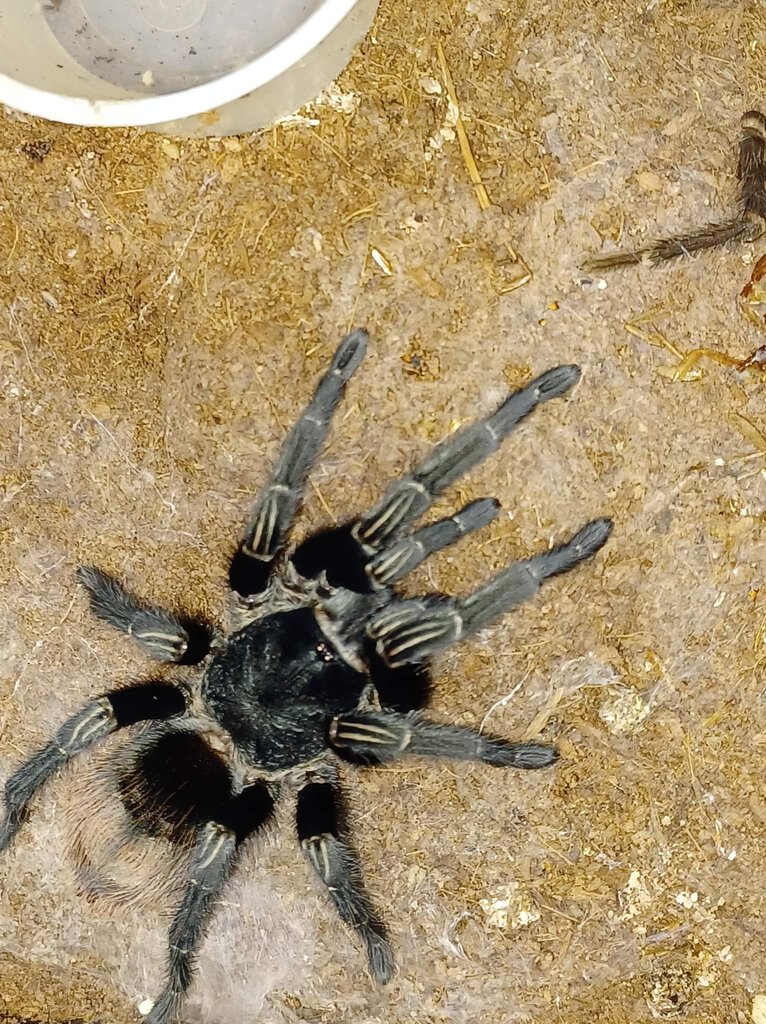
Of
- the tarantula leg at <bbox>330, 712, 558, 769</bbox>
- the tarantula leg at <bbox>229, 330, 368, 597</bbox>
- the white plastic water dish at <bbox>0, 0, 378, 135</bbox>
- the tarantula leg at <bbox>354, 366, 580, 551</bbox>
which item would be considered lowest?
the tarantula leg at <bbox>330, 712, 558, 769</bbox>

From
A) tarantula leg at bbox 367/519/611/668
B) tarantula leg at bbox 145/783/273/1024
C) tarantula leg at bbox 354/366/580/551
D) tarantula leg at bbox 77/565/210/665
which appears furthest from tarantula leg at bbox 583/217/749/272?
tarantula leg at bbox 145/783/273/1024

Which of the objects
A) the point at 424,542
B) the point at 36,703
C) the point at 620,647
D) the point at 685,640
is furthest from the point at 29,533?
the point at 685,640

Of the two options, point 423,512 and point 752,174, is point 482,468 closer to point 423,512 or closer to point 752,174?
point 423,512

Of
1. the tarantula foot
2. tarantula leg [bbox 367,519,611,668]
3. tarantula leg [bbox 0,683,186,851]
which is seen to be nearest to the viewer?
tarantula leg [bbox 367,519,611,668]

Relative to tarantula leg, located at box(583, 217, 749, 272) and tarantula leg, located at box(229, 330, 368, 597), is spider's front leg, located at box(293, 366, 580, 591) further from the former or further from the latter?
tarantula leg, located at box(583, 217, 749, 272)

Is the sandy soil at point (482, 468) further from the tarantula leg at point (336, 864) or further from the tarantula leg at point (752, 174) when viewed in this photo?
the tarantula leg at point (336, 864)

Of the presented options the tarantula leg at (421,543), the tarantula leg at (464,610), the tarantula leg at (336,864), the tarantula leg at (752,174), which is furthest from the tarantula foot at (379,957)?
the tarantula leg at (752,174)
